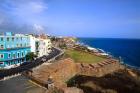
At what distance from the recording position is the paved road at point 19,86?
32.8 m

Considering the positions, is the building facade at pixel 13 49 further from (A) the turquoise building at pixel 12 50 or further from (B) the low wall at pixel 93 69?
(B) the low wall at pixel 93 69

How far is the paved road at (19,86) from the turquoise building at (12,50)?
24.4 m

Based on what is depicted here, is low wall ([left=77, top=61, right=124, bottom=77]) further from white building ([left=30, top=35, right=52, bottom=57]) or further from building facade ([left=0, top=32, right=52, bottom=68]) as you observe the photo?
white building ([left=30, top=35, right=52, bottom=57])

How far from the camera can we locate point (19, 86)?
35625 millimetres

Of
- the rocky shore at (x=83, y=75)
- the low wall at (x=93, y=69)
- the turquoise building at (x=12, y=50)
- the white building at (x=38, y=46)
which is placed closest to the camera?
the rocky shore at (x=83, y=75)

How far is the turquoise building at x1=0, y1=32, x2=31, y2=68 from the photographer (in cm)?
6425

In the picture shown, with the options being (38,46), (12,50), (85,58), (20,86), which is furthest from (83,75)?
(38,46)

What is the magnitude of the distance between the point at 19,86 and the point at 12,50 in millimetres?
32834

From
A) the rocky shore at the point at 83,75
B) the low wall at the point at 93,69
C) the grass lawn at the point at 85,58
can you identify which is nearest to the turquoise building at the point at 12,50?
the rocky shore at the point at 83,75

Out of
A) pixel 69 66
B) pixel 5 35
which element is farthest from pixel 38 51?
pixel 69 66

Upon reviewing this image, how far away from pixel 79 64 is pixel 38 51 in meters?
26.7

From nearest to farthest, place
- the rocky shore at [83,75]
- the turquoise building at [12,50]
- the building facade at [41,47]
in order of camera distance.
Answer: the rocky shore at [83,75] < the turquoise building at [12,50] < the building facade at [41,47]

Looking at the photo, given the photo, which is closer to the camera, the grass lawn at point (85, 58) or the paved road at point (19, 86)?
the paved road at point (19, 86)

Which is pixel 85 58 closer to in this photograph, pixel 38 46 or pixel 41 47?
pixel 38 46
